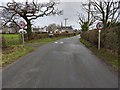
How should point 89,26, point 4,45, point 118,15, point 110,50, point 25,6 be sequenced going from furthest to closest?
point 89,26 < point 25,6 < point 118,15 < point 4,45 < point 110,50

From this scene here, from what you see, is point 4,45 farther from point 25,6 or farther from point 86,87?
point 25,6

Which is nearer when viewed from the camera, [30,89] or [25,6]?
[30,89]

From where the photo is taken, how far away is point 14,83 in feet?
24.1

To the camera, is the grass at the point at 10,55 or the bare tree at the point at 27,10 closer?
the grass at the point at 10,55

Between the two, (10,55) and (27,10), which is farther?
(27,10)

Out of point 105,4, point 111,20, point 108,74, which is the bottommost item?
point 108,74

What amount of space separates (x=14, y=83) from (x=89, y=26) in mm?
54194

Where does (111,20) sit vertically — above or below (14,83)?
above

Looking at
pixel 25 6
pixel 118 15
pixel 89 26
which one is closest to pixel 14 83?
pixel 118 15

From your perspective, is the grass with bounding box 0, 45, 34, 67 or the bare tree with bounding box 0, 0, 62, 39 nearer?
the grass with bounding box 0, 45, 34, 67

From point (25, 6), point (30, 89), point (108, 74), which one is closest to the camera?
point (30, 89)

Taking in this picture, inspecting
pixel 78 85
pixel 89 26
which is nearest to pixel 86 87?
pixel 78 85

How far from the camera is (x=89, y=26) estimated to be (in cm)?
6016

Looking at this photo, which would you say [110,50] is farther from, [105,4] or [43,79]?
[105,4]
